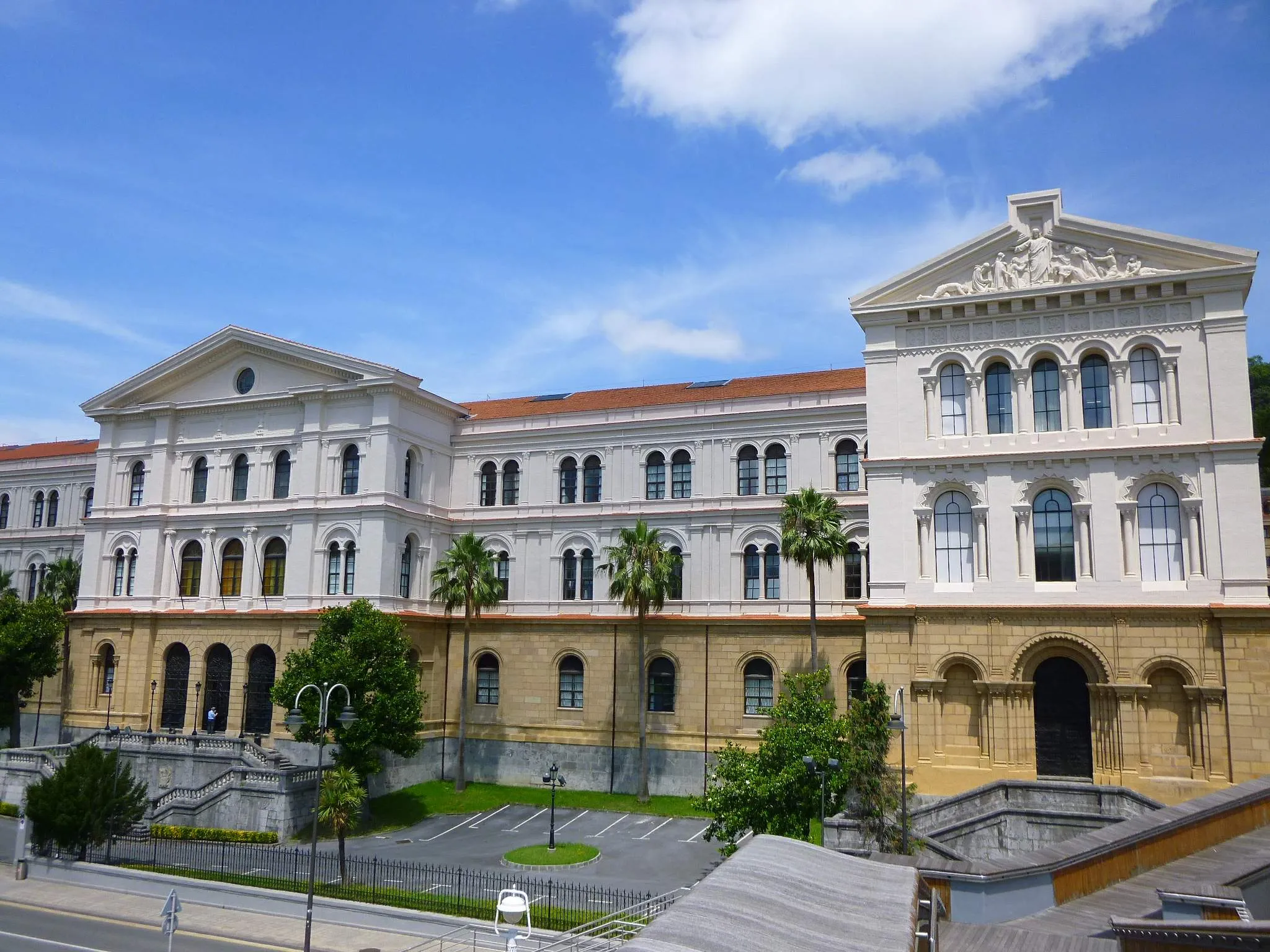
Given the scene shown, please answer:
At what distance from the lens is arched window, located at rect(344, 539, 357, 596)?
48.2 meters

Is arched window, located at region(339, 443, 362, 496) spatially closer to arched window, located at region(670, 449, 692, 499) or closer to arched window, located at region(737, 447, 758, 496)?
arched window, located at region(670, 449, 692, 499)

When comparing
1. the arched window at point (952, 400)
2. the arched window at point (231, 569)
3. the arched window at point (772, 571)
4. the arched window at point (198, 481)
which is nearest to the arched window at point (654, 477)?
the arched window at point (772, 571)

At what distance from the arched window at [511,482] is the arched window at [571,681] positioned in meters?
8.78

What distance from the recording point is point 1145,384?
3562cm

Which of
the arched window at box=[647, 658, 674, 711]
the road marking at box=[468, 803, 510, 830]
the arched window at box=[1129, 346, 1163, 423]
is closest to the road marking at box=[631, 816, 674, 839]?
the arched window at box=[647, 658, 674, 711]

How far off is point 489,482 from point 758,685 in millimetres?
17624

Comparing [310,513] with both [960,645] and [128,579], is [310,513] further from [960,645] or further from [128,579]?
[960,645]

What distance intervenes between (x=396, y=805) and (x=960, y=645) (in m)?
24.4

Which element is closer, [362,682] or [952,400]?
[952,400]

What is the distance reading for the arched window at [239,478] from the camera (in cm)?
5241

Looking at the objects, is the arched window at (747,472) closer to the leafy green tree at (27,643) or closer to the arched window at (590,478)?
the arched window at (590,478)

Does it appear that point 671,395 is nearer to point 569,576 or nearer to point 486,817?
point 569,576

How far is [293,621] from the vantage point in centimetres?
4825

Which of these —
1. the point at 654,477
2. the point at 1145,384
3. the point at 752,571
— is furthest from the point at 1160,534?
the point at 654,477
